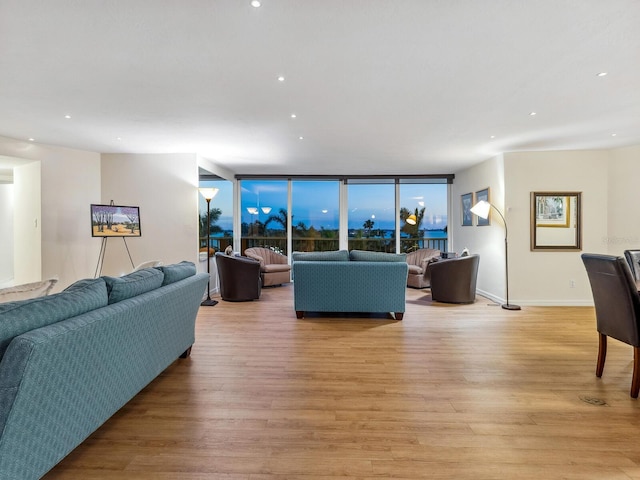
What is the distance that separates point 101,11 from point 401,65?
2051mm

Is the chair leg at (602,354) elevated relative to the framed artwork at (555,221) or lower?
lower

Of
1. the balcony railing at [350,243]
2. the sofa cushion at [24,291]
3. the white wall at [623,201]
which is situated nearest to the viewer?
the sofa cushion at [24,291]

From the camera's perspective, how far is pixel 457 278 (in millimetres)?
5418

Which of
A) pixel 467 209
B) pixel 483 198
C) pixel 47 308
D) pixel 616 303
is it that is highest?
pixel 483 198

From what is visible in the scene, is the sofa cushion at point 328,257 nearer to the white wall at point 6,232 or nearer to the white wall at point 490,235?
the white wall at point 490,235

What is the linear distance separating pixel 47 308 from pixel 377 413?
1.92 m

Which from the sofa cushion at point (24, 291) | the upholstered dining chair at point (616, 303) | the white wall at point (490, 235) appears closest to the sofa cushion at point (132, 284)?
the sofa cushion at point (24, 291)

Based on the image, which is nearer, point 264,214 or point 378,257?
point 378,257

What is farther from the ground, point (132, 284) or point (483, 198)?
point (483, 198)

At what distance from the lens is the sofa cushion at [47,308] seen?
4.47ft

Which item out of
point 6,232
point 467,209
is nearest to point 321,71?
point 467,209

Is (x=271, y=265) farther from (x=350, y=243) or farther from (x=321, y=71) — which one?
(x=321, y=71)

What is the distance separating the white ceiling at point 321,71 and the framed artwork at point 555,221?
0.92 metres

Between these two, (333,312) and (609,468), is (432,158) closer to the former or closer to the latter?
(333,312)
